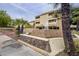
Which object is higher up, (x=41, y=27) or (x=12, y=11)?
(x=12, y=11)

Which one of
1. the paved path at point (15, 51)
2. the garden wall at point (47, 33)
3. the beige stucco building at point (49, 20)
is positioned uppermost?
the beige stucco building at point (49, 20)

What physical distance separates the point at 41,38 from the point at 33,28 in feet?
0.56

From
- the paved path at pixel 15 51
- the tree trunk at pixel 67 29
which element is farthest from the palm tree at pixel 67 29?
the paved path at pixel 15 51

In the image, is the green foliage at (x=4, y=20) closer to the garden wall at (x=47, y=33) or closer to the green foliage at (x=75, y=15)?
the garden wall at (x=47, y=33)

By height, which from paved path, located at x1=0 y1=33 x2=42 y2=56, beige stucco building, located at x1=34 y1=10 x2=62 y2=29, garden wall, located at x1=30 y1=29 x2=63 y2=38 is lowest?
paved path, located at x1=0 y1=33 x2=42 y2=56

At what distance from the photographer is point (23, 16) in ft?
9.85

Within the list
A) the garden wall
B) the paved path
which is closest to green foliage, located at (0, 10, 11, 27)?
the paved path

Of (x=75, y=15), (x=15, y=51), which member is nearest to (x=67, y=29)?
(x=75, y=15)

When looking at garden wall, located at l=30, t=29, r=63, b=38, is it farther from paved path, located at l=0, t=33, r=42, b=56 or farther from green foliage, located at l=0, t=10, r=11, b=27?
green foliage, located at l=0, t=10, r=11, b=27

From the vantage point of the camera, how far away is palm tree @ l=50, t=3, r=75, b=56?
296 centimetres

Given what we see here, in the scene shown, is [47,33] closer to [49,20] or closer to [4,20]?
[49,20]

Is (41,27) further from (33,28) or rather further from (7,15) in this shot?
(7,15)

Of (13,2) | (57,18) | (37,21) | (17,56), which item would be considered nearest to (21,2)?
(13,2)

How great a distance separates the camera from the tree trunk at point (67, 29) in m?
2.96
